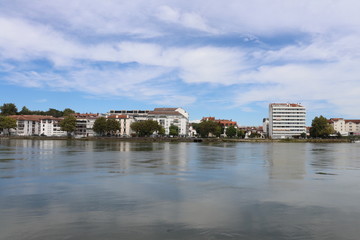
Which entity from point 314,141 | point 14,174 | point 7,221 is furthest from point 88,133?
point 7,221

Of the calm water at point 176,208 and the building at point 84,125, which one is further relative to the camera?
the building at point 84,125

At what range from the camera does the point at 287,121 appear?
176500mm

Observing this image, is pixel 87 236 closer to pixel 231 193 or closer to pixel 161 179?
pixel 231 193

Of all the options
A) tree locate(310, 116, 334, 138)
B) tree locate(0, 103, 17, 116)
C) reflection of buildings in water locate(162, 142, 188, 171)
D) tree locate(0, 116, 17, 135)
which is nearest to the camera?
reflection of buildings in water locate(162, 142, 188, 171)

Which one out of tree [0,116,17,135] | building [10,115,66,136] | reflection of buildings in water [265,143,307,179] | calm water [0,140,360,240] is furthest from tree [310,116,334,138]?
tree [0,116,17,135]

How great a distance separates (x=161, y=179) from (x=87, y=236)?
10.2 meters

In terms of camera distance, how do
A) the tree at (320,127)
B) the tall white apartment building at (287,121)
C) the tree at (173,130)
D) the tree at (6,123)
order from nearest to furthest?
1. the tree at (320,127)
2. the tree at (6,123)
3. the tree at (173,130)
4. the tall white apartment building at (287,121)

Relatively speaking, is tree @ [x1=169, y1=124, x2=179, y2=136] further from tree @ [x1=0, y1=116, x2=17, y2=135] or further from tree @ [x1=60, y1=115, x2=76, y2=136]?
tree @ [x1=0, y1=116, x2=17, y2=135]

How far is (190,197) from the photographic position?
43.8ft

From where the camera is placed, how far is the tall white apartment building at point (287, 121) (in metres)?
176

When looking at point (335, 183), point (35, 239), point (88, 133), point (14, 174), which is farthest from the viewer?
point (88, 133)

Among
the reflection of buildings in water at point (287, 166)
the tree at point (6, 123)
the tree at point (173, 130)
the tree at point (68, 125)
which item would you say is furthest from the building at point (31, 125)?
the reflection of buildings in water at point (287, 166)

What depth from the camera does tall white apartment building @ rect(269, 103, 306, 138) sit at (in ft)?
577

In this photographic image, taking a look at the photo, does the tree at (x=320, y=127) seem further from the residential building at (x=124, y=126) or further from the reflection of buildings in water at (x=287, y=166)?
the reflection of buildings in water at (x=287, y=166)
